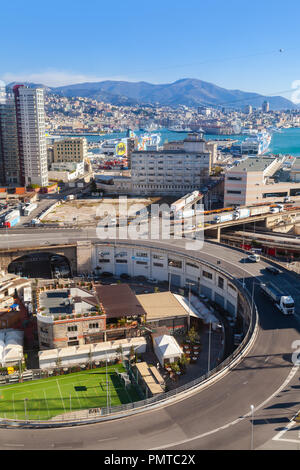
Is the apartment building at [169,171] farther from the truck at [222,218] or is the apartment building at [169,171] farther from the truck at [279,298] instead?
the truck at [279,298]

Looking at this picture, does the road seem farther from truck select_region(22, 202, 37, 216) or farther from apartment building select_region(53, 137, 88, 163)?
apartment building select_region(53, 137, 88, 163)

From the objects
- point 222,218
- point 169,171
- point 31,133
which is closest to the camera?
point 222,218

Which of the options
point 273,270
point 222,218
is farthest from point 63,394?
point 222,218

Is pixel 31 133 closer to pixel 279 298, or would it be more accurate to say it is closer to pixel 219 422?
pixel 279 298

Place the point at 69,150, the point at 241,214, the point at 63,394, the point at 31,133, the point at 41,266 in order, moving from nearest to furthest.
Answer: the point at 63,394 → the point at 41,266 → the point at 241,214 → the point at 31,133 → the point at 69,150

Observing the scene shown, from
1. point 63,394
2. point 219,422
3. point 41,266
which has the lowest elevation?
point 63,394

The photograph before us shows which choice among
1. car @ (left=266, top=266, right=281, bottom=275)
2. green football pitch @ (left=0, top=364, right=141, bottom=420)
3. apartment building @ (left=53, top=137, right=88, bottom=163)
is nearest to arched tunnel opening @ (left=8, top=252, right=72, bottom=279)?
green football pitch @ (left=0, top=364, right=141, bottom=420)

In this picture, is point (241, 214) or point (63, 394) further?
point (241, 214)
